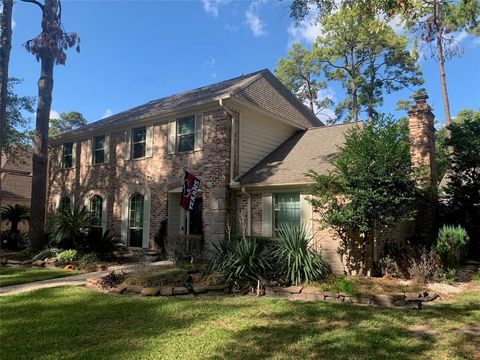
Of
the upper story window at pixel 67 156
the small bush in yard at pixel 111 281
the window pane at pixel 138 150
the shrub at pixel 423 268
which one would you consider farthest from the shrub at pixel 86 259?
the shrub at pixel 423 268

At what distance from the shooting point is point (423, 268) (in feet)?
28.5

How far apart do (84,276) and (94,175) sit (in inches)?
321

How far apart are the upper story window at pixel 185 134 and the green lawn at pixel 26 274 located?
5721mm

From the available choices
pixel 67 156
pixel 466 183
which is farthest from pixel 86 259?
pixel 466 183

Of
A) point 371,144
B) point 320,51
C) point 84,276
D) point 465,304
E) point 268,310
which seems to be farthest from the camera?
point 320,51

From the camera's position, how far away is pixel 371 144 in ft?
29.7

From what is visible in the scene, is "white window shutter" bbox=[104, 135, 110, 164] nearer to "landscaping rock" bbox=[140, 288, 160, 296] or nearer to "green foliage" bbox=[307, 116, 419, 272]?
"landscaping rock" bbox=[140, 288, 160, 296]

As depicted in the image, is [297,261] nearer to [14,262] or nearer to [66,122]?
[14,262]

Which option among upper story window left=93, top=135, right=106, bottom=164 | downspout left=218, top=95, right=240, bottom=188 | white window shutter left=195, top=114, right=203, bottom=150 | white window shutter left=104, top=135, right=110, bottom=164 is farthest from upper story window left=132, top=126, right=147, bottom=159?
downspout left=218, top=95, right=240, bottom=188

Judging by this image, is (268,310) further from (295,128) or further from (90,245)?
(295,128)

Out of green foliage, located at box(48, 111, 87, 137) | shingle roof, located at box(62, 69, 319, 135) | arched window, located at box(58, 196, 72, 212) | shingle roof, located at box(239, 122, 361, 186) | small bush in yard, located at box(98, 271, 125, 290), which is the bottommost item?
small bush in yard, located at box(98, 271, 125, 290)

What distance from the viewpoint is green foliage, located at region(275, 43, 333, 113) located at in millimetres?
31547

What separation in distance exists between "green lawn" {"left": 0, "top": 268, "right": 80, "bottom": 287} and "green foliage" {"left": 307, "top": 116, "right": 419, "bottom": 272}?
7.63 meters

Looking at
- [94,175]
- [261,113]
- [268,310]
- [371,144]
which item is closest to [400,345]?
[268,310]
